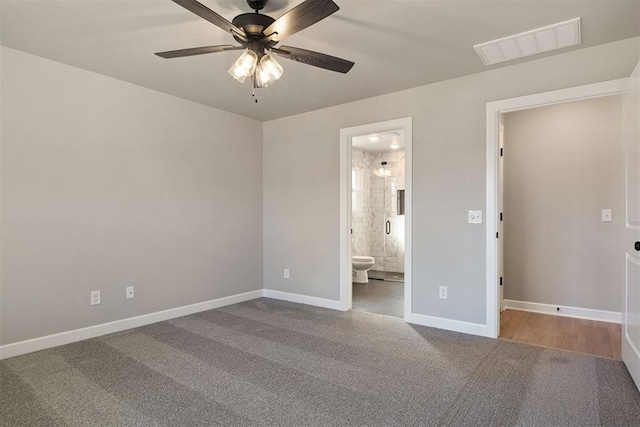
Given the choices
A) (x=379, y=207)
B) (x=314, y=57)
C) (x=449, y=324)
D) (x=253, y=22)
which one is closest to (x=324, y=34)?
(x=314, y=57)

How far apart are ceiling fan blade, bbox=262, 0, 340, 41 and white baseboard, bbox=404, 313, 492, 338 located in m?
2.81

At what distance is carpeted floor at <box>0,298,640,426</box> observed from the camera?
75.5 inches

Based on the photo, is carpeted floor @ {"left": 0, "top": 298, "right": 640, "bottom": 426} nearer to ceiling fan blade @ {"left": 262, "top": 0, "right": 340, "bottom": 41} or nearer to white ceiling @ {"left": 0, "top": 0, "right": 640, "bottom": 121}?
ceiling fan blade @ {"left": 262, "top": 0, "right": 340, "bottom": 41}

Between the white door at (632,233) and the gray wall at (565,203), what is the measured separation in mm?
1363

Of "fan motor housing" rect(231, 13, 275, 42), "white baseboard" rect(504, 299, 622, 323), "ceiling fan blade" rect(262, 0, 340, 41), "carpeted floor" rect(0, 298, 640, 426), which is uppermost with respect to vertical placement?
"fan motor housing" rect(231, 13, 275, 42)

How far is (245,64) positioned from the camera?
2.07 m

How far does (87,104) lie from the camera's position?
315cm

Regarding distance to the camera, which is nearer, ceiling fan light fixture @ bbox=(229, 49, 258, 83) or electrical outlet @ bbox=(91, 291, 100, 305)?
ceiling fan light fixture @ bbox=(229, 49, 258, 83)

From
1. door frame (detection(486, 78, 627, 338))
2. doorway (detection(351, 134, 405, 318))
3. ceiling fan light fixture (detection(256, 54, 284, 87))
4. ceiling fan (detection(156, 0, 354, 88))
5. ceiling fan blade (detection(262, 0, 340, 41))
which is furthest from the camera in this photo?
doorway (detection(351, 134, 405, 318))

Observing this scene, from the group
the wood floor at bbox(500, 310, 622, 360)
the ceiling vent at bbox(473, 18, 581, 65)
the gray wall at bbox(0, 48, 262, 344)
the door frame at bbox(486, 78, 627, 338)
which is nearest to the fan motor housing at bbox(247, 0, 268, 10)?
the ceiling vent at bbox(473, 18, 581, 65)

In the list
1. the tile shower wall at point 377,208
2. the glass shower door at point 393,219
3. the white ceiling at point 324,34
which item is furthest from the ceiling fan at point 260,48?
the glass shower door at point 393,219

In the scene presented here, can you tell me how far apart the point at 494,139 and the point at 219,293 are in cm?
336

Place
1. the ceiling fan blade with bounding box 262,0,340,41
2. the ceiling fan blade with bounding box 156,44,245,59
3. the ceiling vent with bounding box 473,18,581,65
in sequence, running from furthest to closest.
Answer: the ceiling vent with bounding box 473,18,581,65 → the ceiling fan blade with bounding box 156,44,245,59 → the ceiling fan blade with bounding box 262,0,340,41

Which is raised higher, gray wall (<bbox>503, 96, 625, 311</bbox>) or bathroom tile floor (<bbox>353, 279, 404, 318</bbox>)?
gray wall (<bbox>503, 96, 625, 311</bbox>)
